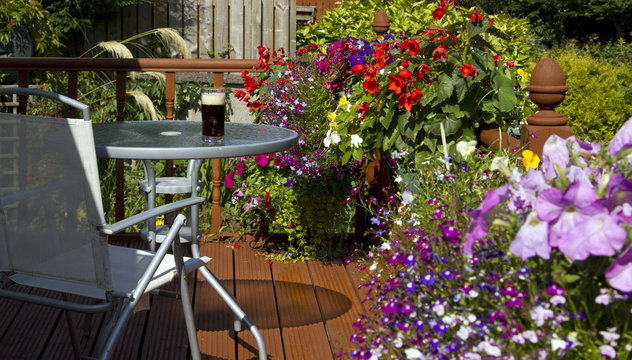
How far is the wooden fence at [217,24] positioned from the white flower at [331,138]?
15.2 ft

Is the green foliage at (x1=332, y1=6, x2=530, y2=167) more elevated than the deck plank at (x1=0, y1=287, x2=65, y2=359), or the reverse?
the green foliage at (x1=332, y1=6, x2=530, y2=167)

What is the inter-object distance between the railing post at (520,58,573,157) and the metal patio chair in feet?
3.67

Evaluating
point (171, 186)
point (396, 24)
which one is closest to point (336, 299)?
point (171, 186)

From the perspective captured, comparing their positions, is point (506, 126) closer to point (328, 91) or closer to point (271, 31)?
Answer: point (328, 91)

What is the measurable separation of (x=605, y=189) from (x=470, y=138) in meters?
1.57

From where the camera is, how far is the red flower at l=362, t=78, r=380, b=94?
3012 mm

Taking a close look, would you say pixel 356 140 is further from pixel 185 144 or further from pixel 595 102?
pixel 595 102

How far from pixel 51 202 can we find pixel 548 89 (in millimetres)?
1573

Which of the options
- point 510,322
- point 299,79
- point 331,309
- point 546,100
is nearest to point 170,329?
point 331,309

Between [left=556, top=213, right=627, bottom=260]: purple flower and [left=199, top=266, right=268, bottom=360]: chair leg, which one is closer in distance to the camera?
[left=556, top=213, right=627, bottom=260]: purple flower

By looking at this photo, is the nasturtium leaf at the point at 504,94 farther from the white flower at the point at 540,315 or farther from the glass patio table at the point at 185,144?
the white flower at the point at 540,315

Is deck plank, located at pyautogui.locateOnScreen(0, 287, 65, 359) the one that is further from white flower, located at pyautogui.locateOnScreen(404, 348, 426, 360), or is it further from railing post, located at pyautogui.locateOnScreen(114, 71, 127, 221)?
white flower, located at pyautogui.locateOnScreen(404, 348, 426, 360)

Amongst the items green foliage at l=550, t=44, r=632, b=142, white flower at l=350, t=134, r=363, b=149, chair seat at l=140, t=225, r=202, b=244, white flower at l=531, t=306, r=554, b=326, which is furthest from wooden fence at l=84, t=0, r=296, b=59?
white flower at l=531, t=306, r=554, b=326

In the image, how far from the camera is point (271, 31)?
7938mm
